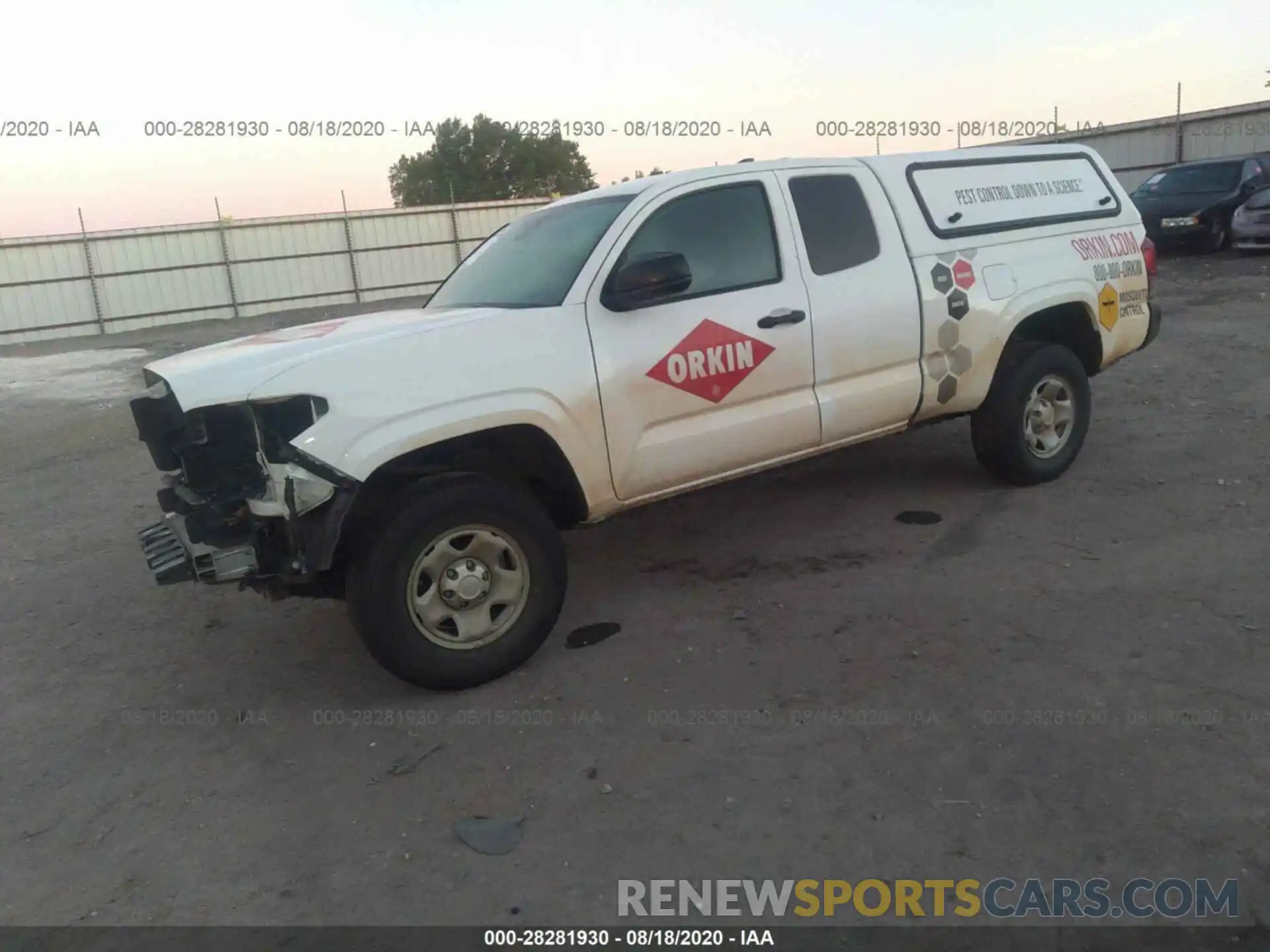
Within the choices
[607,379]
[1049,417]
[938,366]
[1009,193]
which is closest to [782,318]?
[607,379]

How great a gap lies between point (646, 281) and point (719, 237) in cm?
71

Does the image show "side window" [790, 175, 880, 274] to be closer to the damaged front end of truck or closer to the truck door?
the truck door

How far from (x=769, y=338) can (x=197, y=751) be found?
9.44 ft

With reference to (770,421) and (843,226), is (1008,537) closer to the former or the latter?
(770,421)

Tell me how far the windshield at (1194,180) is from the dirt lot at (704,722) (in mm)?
12040

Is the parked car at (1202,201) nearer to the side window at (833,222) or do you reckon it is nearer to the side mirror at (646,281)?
the side window at (833,222)

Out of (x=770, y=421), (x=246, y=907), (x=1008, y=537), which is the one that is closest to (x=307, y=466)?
(x=246, y=907)

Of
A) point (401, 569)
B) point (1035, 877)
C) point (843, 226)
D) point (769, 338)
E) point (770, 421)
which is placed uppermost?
point (843, 226)

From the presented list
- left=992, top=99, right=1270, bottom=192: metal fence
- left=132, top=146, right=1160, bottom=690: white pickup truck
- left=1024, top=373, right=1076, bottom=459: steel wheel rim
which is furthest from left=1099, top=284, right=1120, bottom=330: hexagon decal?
left=992, top=99, right=1270, bottom=192: metal fence

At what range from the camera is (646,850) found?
2.70m

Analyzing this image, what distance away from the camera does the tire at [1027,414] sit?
5.23m

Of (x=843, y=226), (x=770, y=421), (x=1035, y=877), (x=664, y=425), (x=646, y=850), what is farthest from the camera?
(x=843, y=226)

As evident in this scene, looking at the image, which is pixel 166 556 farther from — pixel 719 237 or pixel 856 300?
pixel 856 300

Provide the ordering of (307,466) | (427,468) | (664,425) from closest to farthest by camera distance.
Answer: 1. (307,466)
2. (427,468)
3. (664,425)
